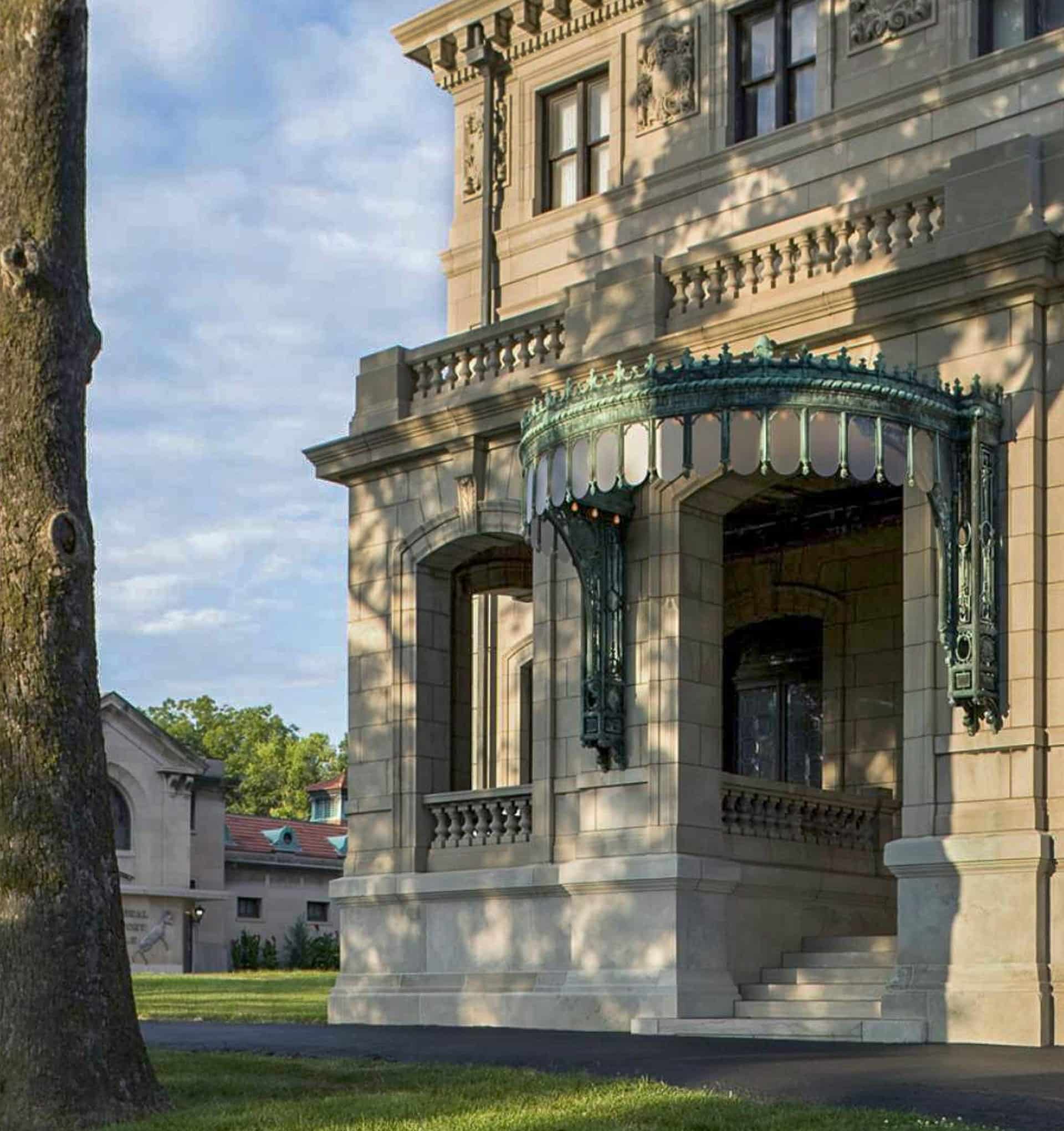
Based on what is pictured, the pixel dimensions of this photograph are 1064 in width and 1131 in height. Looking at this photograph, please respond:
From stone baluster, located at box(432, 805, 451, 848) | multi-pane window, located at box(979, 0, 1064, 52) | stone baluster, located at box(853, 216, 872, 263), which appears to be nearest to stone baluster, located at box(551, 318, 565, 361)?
stone baluster, located at box(853, 216, 872, 263)

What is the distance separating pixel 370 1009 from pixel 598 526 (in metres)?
6.33

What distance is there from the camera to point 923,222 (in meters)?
19.0

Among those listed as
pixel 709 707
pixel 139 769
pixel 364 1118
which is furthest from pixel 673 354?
pixel 139 769

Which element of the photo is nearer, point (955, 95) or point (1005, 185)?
point (1005, 185)

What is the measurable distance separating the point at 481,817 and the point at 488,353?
5.35m

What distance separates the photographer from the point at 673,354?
2077cm

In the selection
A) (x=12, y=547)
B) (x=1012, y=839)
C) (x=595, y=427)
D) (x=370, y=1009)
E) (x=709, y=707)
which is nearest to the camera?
(x=12, y=547)

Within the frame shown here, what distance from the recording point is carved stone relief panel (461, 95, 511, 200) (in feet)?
95.3

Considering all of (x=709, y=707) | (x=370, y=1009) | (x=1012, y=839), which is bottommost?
(x=370, y=1009)

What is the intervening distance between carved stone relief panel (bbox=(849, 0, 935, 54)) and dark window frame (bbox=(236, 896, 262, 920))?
52.8 metres

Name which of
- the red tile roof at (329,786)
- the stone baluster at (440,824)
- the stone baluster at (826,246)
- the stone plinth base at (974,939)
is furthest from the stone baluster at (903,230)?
the red tile roof at (329,786)

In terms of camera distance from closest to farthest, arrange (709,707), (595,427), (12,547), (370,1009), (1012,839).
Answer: (12,547) < (1012,839) < (595,427) < (709,707) < (370,1009)

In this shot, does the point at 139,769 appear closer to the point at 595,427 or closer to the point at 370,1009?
the point at 370,1009

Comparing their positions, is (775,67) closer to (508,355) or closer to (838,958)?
(508,355)
